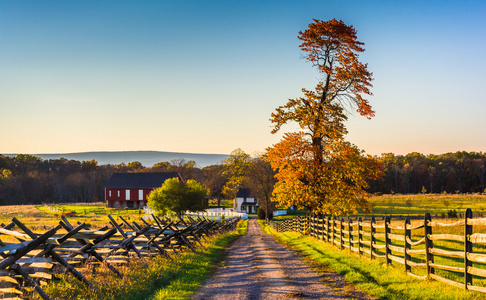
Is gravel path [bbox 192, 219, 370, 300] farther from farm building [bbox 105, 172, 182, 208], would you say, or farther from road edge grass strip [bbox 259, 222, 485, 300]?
farm building [bbox 105, 172, 182, 208]

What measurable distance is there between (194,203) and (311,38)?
39.8 meters

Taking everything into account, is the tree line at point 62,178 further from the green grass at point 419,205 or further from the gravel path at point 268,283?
the gravel path at point 268,283

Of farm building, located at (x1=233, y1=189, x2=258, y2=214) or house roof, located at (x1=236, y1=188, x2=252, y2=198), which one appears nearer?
farm building, located at (x1=233, y1=189, x2=258, y2=214)

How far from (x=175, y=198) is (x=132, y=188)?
129 ft

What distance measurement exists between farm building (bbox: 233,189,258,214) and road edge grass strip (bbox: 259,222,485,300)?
7526cm

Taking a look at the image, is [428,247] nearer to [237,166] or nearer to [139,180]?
[237,166]

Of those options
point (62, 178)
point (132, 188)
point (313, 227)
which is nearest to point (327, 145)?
point (313, 227)

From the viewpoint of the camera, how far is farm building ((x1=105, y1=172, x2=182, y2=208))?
317 ft

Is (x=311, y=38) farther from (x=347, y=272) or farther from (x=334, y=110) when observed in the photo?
(x=347, y=272)

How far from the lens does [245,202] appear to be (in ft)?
299

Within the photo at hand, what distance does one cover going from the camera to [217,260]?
16125 mm

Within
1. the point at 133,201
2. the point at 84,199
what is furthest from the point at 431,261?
the point at 84,199

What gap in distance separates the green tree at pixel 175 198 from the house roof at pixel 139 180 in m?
34.2

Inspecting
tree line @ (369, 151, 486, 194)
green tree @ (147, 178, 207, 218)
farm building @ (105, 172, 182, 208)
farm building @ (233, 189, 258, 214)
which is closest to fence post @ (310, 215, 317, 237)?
green tree @ (147, 178, 207, 218)
